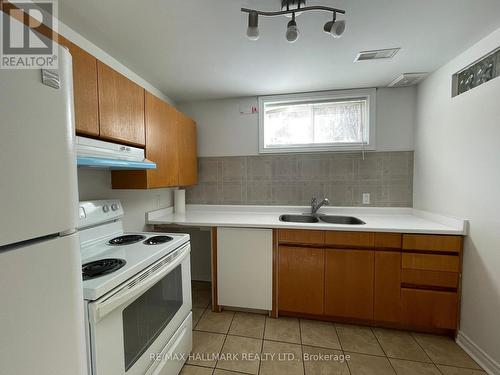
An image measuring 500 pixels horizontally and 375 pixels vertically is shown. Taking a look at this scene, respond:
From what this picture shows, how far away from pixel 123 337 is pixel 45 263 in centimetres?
Result: 64

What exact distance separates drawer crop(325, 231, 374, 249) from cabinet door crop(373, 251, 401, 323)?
12 cm

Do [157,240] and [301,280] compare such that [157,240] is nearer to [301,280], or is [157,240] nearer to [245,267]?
[245,267]

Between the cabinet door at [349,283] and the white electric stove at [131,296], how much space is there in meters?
1.21

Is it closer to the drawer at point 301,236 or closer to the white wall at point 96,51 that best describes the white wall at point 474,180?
the drawer at point 301,236

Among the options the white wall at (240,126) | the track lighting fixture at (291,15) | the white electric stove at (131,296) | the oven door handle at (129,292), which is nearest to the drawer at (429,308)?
the white wall at (240,126)

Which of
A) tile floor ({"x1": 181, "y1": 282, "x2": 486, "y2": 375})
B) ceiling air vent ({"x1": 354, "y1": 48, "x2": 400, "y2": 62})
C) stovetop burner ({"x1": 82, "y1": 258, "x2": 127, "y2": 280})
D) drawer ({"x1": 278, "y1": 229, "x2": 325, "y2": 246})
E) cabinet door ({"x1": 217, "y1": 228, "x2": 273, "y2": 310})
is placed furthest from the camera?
cabinet door ({"x1": 217, "y1": 228, "x2": 273, "y2": 310})

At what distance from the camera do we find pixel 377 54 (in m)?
1.68

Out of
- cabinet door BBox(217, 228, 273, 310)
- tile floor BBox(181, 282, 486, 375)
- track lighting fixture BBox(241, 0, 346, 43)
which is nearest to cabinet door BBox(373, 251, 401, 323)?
tile floor BBox(181, 282, 486, 375)

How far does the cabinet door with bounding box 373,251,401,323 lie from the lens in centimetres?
177

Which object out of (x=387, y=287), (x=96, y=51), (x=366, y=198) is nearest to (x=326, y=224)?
(x=387, y=287)

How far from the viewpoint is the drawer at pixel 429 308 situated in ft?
5.54

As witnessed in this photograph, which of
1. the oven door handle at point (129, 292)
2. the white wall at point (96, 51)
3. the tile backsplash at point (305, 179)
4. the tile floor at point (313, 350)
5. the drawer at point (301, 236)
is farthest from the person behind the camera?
the tile backsplash at point (305, 179)

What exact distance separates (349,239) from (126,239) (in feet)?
5.91

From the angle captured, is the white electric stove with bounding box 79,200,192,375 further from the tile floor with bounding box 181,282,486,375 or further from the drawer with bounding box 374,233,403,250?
the drawer with bounding box 374,233,403,250
